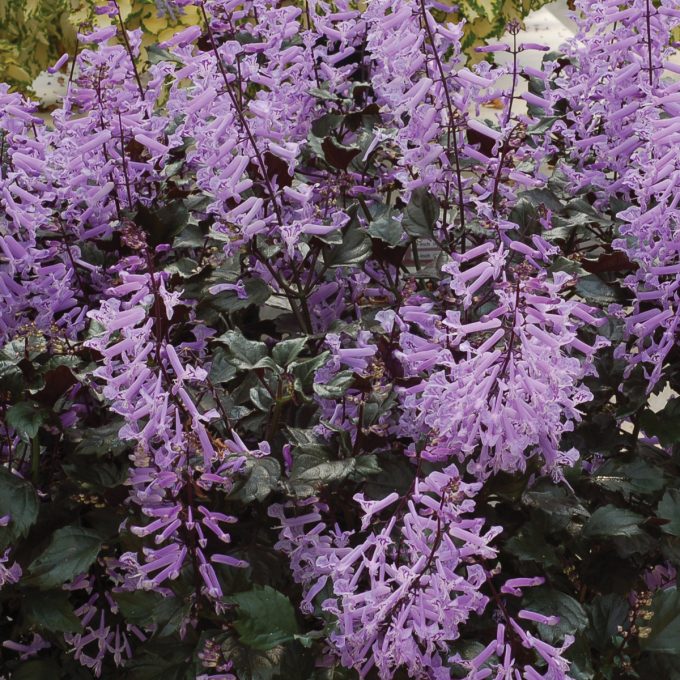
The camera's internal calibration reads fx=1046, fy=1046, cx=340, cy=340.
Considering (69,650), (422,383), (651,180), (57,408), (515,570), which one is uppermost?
(651,180)

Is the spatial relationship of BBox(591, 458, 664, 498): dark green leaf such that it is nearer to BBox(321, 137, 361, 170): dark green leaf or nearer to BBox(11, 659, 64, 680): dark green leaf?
BBox(321, 137, 361, 170): dark green leaf

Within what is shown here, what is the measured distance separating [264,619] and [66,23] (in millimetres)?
4745

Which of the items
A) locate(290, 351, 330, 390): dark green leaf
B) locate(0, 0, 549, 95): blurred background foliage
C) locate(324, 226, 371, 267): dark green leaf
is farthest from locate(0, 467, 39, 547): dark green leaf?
locate(0, 0, 549, 95): blurred background foliage

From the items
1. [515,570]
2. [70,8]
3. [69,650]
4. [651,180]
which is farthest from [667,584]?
[70,8]

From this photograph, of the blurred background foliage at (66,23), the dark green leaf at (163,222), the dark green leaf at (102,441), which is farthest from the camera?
the blurred background foliage at (66,23)

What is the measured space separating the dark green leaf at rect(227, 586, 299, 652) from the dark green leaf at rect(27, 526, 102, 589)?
0.65 ft

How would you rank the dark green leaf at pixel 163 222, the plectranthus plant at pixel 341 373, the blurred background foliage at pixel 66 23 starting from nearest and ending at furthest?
1. the plectranthus plant at pixel 341 373
2. the dark green leaf at pixel 163 222
3. the blurred background foliage at pixel 66 23

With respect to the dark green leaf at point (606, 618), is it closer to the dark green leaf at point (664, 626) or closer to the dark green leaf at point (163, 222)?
the dark green leaf at point (664, 626)

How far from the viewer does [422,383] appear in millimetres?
1111

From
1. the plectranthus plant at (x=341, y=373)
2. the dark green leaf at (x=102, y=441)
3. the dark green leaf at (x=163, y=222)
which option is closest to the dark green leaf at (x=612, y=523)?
the plectranthus plant at (x=341, y=373)

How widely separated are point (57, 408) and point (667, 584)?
Result: 0.79m

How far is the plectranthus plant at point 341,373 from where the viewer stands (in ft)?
3.45

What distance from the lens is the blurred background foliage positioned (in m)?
4.11

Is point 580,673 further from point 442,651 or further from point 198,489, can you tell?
point 198,489
